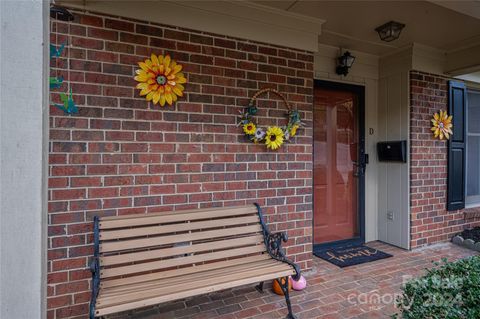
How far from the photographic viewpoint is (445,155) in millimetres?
3789

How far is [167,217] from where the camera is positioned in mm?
2160

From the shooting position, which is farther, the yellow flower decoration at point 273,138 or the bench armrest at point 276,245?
the yellow flower decoration at point 273,138

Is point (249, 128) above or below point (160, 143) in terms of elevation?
above

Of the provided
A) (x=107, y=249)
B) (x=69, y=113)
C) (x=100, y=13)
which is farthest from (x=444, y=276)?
(x=100, y=13)

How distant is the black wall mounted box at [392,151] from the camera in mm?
3531

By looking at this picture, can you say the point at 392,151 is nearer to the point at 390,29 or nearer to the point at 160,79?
the point at 390,29

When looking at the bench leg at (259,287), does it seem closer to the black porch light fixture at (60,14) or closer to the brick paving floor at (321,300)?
the brick paving floor at (321,300)

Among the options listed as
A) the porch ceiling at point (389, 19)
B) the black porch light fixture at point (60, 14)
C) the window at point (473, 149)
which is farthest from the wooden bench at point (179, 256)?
the window at point (473, 149)

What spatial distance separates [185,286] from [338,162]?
254 centimetres

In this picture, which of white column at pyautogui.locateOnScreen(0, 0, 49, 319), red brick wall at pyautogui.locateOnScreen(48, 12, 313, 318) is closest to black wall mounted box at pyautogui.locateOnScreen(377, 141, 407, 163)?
red brick wall at pyautogui.locateOnScreen(48, 12, 313, 318)

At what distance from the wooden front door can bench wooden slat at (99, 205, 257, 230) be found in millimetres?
1448

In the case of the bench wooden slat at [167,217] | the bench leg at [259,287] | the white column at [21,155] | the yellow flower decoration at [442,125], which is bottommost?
the bench leg at [259,287]

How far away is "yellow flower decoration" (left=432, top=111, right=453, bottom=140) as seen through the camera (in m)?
3.64

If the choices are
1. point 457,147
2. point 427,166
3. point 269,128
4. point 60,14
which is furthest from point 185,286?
point 457,147
